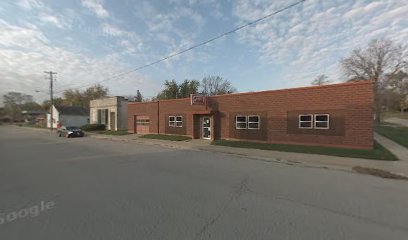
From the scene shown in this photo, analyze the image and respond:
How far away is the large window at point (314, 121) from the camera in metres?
17.2

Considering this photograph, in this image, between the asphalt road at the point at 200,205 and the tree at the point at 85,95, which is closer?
the asphalt road at the point at 200,205

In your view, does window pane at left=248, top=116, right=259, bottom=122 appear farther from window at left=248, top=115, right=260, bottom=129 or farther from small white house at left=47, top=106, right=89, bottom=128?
small white house at left=47, top=106, right=89, bottom=128

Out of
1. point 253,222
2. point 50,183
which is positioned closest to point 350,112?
point 253,222

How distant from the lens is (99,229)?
15.9 feet

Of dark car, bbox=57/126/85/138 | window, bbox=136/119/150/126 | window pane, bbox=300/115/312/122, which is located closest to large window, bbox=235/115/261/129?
window pane, bbox=300/115/312/122

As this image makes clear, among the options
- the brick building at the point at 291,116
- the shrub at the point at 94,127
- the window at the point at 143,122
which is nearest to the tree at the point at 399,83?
the brick building at the point at 291,116

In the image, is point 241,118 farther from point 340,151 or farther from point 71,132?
point 71,132

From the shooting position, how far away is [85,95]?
9288cm

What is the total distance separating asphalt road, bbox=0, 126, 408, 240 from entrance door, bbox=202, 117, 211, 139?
571 inches

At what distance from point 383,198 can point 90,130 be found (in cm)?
4197

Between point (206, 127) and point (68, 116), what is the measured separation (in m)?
49.4

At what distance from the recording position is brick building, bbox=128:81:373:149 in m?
16.0

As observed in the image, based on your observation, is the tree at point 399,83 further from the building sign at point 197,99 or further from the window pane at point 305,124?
the building sign at point 197,99

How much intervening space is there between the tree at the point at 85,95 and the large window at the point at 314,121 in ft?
268
